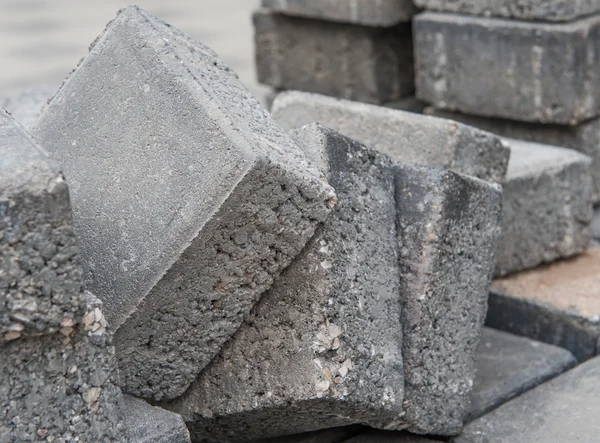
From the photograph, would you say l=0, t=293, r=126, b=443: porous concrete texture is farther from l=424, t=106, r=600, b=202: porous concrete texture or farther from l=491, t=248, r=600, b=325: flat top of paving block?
l=424, t=106, r=600, b=202: porous concrete texture

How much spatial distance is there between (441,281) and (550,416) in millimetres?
544

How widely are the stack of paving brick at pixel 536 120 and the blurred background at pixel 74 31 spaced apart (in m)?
3.26

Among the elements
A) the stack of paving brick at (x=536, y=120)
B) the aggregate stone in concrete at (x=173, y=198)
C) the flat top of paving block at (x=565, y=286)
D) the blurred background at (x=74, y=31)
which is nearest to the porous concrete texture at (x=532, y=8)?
the stack of paving brick at (x=536, y=120)

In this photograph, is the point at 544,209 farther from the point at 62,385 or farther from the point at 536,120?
the point at 62,385

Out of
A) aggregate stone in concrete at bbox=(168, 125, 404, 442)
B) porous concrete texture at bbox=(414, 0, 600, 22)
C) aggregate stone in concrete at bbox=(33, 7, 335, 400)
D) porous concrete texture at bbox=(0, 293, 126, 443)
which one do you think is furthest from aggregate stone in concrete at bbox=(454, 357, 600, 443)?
porous concrete texture at bbox=(414, 0, 600, 22)

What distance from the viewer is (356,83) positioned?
485cm

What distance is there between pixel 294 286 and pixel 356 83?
281 cm

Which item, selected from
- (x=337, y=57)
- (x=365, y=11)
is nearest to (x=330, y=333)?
(x=365, y=11)

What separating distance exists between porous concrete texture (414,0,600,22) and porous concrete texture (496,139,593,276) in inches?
27.4

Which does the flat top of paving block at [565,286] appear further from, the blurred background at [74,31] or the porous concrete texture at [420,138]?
the blurred background at [74,31]

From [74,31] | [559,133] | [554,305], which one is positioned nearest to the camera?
[554,305]

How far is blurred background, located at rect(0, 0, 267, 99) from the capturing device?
831 centimetres

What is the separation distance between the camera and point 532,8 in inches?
154

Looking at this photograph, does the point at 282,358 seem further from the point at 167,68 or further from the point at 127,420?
the point at 167,68
